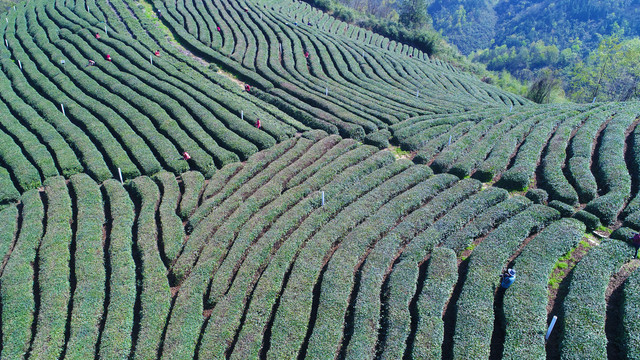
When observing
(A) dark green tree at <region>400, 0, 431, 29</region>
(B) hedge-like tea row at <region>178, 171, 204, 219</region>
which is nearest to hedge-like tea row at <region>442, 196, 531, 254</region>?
(B) hedge-like tea row at <region>178, 171, 204, 219</region>

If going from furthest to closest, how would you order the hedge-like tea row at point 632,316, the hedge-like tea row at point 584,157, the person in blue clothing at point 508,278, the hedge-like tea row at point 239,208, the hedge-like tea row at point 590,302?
the hedge-like tea row at point 584,157, the hedge-like tea row at point 239,208, the person in blue clothing at point 508,278, the hedge-like tea row at point 590,302, the hedge-like tea row at point 632,316

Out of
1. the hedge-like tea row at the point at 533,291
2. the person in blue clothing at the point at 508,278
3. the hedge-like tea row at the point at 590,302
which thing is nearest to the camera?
the hedge-like tea row at the point at 590,302

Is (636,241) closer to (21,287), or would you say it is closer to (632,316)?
(632,316)

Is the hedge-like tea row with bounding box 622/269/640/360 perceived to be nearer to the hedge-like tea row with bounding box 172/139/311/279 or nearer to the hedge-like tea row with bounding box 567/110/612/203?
the hedge-like tea row with bounding box 567/110/612/203

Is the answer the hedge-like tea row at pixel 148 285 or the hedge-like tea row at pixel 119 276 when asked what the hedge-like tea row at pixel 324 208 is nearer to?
the hedge-like tea row at pixel 148 285

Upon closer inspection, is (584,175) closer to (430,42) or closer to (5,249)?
(5,249)

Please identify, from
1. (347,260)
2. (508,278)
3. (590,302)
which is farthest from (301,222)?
(590,302)

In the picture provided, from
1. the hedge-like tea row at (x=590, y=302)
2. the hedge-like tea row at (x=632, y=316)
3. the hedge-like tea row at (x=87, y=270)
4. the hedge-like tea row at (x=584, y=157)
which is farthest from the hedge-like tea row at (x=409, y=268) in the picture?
the hedge-like tea row at (x=87, y=270)
